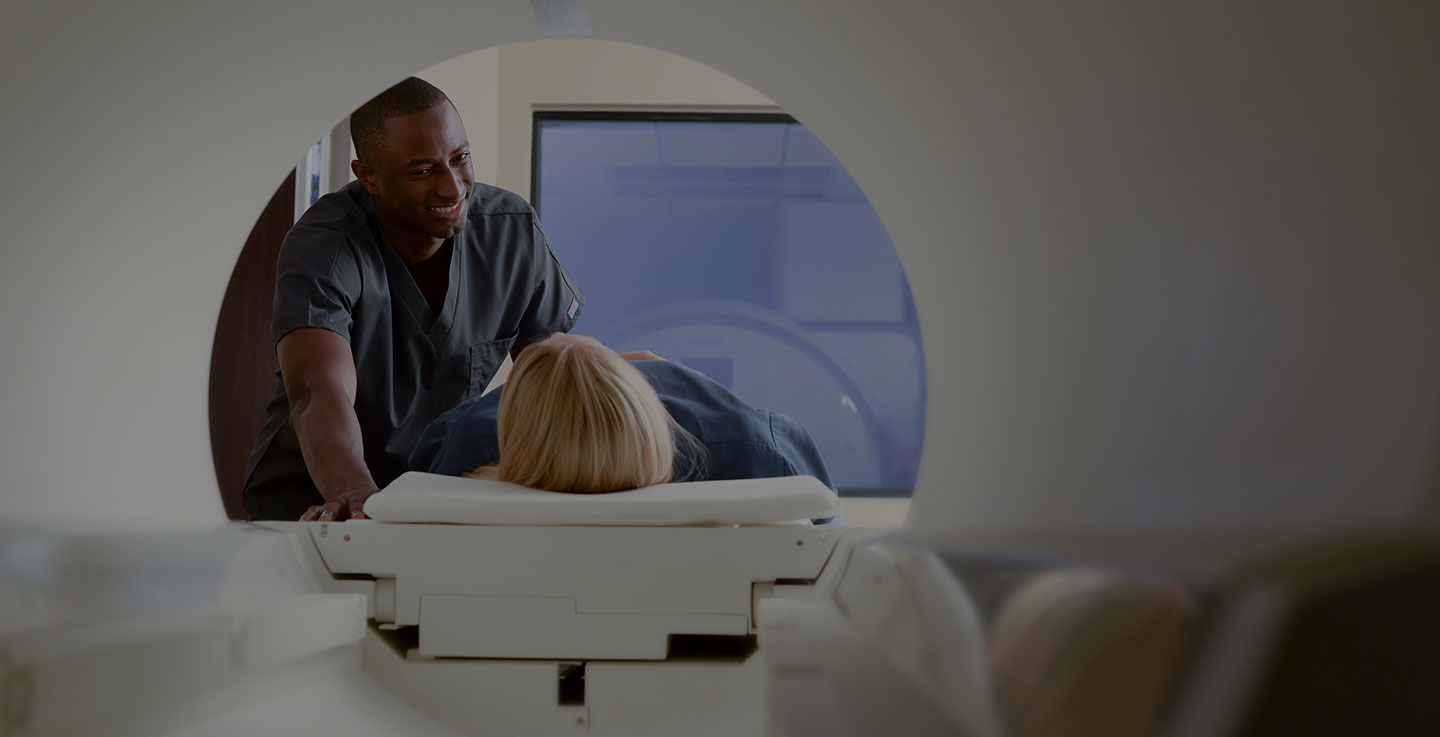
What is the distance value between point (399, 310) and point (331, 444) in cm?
50

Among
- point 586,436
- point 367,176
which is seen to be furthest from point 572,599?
point 367,176

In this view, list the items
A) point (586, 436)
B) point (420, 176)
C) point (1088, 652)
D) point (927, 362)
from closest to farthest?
point (1088, 652) < point (927, 362) < point (586, 436) < point (420, 176)

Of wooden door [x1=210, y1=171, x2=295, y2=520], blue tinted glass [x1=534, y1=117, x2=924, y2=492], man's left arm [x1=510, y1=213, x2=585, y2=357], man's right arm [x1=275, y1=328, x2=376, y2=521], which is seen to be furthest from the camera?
blue tinted glass [x1=534, y1=117, x2=924, y2=492]

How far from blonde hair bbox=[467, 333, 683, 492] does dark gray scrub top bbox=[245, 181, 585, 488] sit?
1.88ft

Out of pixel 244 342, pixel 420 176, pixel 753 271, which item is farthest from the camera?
pixel 753 271

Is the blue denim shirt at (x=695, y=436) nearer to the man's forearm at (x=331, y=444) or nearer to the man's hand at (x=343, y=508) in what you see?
the man's forearm at (x=331, y=444)

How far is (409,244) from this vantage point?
2.14 metres

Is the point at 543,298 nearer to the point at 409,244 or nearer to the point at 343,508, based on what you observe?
the point at 409,244

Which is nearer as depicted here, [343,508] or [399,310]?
[343,508]

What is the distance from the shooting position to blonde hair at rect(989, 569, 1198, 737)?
272 millimetres

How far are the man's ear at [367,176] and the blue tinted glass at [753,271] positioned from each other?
2224 mm

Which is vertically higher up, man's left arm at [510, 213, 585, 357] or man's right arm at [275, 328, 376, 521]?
man's left arm at [510, 213, 585, 357]

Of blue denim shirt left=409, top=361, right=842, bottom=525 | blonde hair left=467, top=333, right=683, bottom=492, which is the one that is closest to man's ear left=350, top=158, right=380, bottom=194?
blue denim shirt left=409, top=361, right=842, bottom=525

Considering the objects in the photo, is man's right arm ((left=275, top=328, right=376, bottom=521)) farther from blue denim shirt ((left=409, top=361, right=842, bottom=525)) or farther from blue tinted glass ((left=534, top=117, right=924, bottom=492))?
blue tinted glass ((left=534, top=117, right=924, bottom=492))
